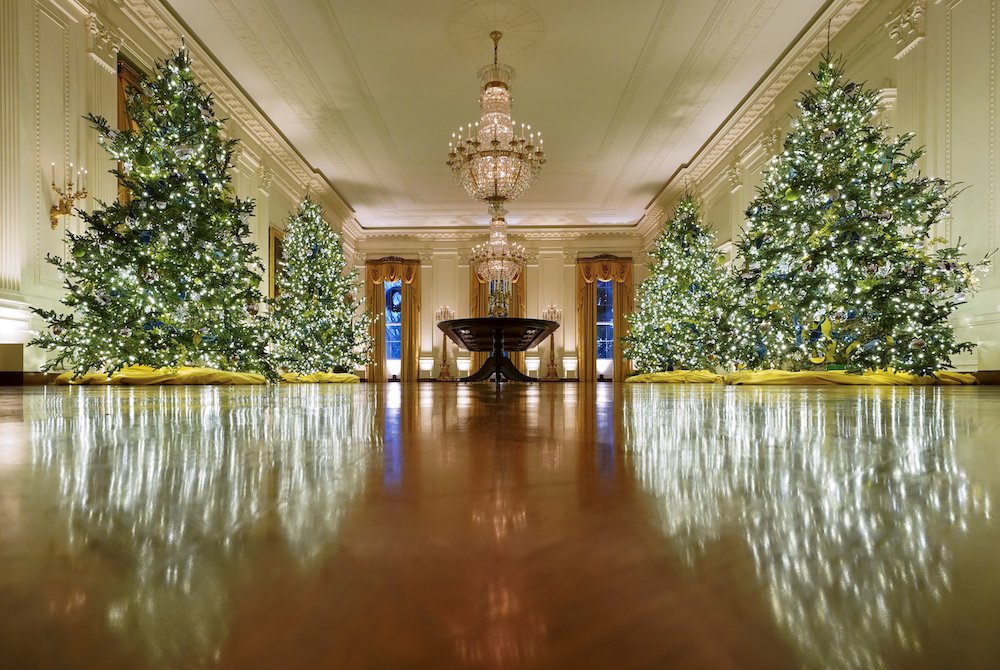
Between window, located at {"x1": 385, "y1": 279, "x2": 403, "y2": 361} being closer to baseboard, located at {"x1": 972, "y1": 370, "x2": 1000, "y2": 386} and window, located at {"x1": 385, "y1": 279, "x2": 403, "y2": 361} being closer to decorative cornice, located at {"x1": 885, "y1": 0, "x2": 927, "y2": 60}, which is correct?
decorative cornice, located at {"x1": 885, "y1": 0, "x2": 927, "y2": 60}

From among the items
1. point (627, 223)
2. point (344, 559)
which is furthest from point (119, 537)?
point (627, 223)

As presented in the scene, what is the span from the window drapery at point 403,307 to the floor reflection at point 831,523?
12116mm

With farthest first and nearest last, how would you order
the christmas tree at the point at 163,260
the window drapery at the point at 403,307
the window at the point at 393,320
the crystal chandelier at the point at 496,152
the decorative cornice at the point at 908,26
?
the window at the point at 393,320
the window drapery at the point at 403,307
the crystal chandelier at the point at 496,152
the decorative cornice at the point at 908,26
the christmas tree at the point at 163,260

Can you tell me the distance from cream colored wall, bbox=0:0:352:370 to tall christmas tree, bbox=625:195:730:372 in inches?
258

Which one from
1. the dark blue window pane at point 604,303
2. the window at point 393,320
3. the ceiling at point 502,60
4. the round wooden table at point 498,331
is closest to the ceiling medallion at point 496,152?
the ceiling at point 502,60

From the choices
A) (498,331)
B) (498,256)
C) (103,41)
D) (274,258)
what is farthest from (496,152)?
(274,258)

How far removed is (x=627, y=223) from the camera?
12.2m

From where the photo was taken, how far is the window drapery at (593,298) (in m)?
12.3

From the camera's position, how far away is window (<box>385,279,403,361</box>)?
497 inches

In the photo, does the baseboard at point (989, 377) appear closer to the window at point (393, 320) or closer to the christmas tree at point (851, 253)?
the christmas tree at point (851, 253)

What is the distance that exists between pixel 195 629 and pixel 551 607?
8cm

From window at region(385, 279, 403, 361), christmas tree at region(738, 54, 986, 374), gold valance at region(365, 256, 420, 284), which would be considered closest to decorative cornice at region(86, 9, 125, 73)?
christmas tree at region(738, 54, 986, 374)

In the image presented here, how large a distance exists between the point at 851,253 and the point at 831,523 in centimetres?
471

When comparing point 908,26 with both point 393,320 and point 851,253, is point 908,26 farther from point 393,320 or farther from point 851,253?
point 393,320
